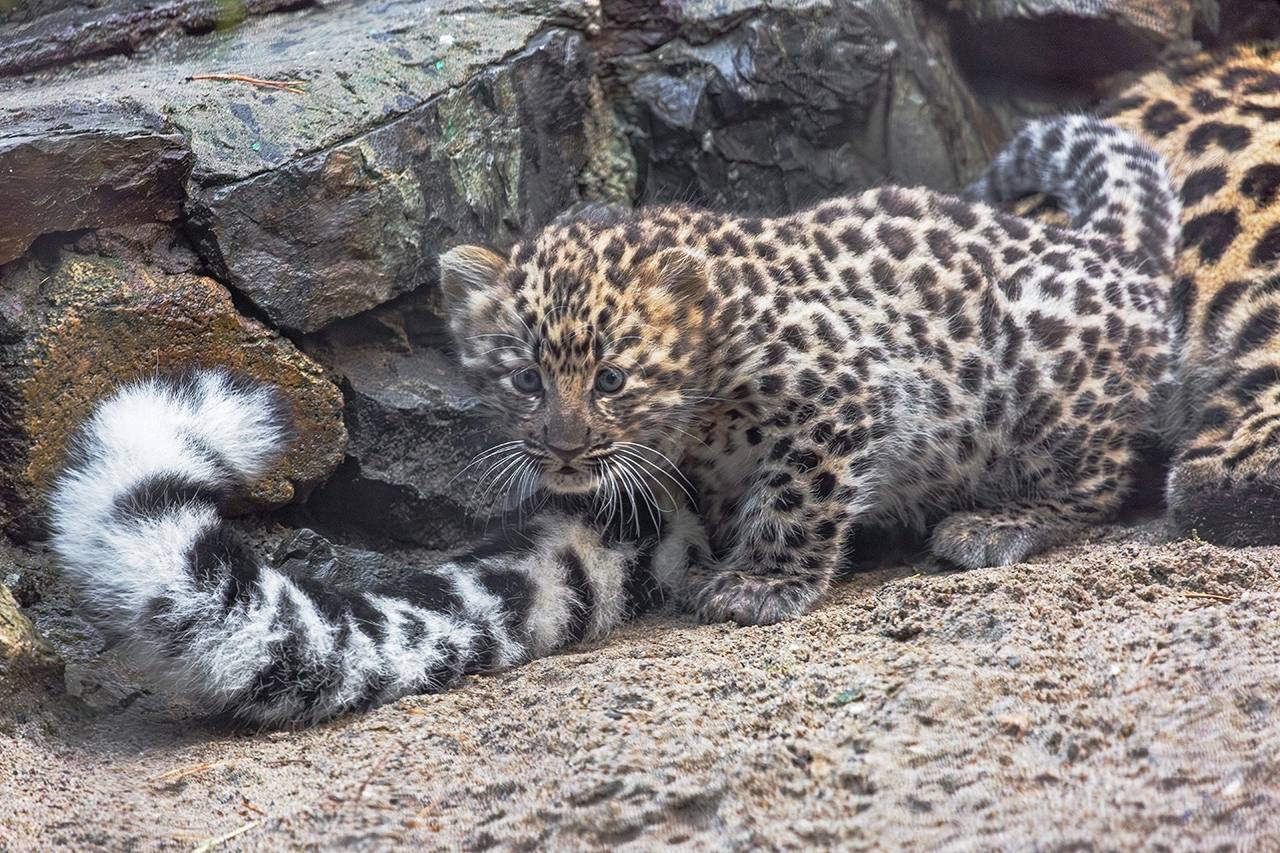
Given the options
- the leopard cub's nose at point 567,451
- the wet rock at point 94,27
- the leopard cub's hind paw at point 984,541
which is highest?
the wet rock at point 94,27

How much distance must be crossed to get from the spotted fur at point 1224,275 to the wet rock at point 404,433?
254cm

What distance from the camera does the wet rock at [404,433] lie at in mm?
5113

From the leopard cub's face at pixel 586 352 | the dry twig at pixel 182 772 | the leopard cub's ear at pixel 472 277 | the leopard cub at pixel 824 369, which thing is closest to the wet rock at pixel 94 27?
the leopard cub's ear at pixel 472 277

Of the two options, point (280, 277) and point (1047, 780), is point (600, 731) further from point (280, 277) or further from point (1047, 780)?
point (280, 277)

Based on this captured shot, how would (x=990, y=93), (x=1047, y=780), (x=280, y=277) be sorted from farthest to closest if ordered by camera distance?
(x=990, y=93) → (x=280, y=277) → (x=1047, y=780)

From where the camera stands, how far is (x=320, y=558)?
4.95 meters

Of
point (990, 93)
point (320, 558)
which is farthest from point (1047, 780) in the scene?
point (990, 93)

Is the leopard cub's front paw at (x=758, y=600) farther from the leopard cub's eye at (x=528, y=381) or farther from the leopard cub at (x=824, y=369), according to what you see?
the leopard cub's eye at (x=528, y=381)

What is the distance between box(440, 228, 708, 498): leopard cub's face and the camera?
178 inches

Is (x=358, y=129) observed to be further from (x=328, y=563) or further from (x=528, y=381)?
(x=328, y=563)

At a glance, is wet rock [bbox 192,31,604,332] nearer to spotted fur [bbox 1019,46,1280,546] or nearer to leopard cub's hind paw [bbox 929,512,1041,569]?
leopard cub's hind paw [bbox 929,512,1041,569]

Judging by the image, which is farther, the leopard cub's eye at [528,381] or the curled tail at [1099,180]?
the curled tail at [1099,180]

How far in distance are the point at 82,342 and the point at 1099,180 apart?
395 cm

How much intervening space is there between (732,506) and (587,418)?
0.72m
